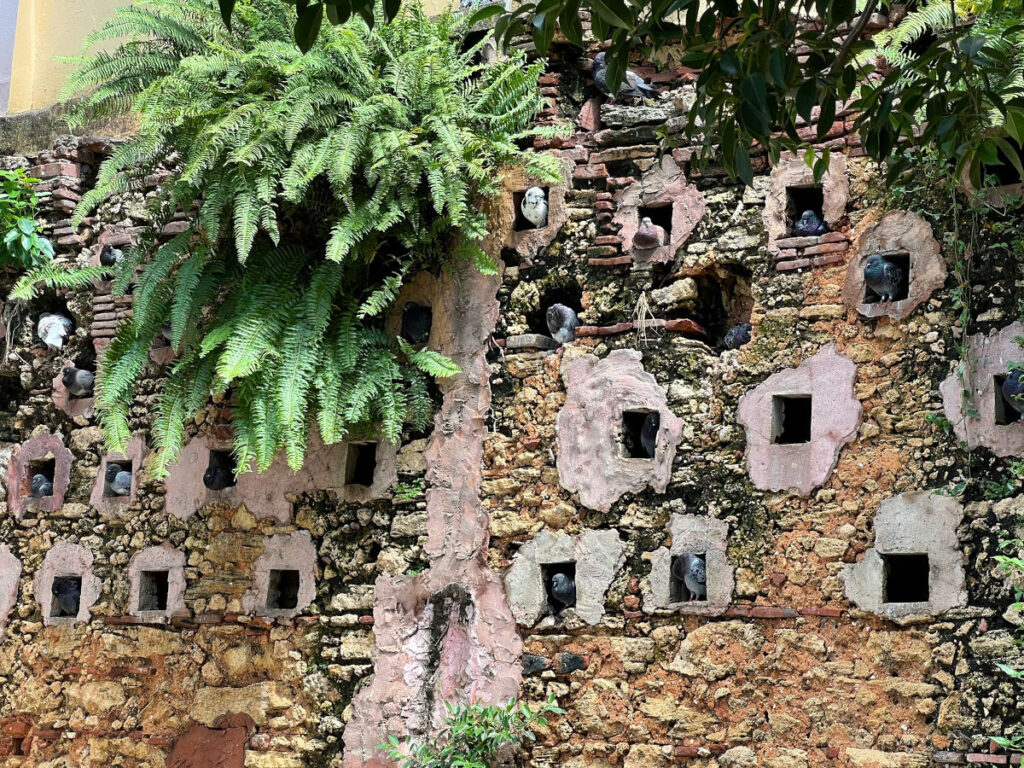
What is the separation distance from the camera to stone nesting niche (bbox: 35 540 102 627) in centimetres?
766

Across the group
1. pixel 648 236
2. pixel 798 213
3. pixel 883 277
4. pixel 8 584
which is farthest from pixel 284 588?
pixel 883 277

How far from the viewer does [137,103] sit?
22.8 feet

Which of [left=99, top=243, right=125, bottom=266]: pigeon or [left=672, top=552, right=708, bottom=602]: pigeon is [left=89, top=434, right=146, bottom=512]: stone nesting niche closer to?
[left=99, top=243, right=125, bottom=266]: pigeon

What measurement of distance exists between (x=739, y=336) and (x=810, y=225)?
1.91 ft

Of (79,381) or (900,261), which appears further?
(79,381)

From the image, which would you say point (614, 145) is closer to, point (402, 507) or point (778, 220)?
point (778, 220)

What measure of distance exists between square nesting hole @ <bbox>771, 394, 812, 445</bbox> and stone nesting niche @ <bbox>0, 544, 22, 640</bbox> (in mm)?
4162

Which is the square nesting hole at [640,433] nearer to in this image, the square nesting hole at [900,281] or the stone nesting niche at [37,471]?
the square nesting hole at [900,281]

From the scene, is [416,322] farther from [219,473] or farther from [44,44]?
[44,44]

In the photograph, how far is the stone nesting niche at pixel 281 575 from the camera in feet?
23.5

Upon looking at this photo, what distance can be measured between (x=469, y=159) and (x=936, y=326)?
2218 millimetres

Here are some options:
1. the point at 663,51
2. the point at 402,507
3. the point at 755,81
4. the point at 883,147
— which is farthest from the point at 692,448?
the point at 755,81

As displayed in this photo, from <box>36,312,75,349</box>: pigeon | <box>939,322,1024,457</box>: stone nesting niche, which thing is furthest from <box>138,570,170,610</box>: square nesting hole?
<box>939,322,1024,457</box>: stone nesting niche

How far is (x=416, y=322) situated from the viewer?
7230mm
